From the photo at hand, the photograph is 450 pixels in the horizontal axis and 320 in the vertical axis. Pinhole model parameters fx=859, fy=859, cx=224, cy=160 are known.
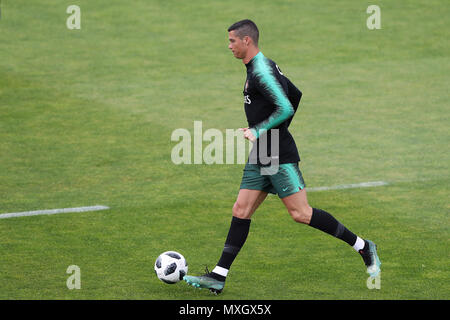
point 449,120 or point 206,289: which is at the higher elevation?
point 449,120

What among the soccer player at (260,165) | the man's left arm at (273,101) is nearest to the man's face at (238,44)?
the soccer player at (260,165)

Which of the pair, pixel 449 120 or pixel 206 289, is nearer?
pixel 206 289

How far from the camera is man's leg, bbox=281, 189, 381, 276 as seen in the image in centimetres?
768

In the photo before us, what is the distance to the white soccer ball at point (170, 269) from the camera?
767cm

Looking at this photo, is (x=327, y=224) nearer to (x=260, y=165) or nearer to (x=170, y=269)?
(x=260, y=165)

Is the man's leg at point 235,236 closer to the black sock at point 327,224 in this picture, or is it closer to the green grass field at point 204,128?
the green grass field at point 204,128

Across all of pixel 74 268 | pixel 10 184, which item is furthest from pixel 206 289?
pixel 10 184

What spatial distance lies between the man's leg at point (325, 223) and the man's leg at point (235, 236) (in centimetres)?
29

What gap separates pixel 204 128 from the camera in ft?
46.4

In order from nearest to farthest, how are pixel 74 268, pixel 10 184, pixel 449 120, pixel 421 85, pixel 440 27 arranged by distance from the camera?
pixel 74 268 < pixel 10 184 < pixel 449 120 < pixel 421 85 < pixel 440 27

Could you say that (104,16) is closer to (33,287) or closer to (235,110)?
(235,110)

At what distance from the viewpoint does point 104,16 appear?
65.5 ft

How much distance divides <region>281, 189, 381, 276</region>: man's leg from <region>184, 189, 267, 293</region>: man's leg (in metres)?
0.29

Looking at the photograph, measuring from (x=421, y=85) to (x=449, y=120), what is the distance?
212 cm
